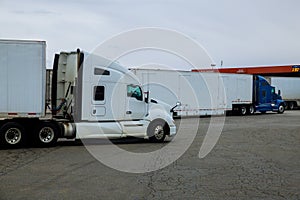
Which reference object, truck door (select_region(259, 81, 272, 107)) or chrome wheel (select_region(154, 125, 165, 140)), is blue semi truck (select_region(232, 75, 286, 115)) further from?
chrome wheel (select_region(154, 125, 165, 140))

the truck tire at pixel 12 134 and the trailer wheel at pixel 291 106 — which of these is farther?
the trailer wheel at pixel 291 106

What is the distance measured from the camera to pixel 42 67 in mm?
12461

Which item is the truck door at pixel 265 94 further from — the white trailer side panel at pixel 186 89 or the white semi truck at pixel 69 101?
the white semi truck at pixel 69 101

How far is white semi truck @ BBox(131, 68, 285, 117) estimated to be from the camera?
88.7 feet

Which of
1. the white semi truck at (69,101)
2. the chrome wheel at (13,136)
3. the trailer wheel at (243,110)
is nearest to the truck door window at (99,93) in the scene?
the white semi truck at (69,101)

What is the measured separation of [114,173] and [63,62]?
6604 millimetres

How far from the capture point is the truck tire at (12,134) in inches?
483

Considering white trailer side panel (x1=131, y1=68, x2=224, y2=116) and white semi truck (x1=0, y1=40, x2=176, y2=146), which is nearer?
white semi truck (x1=0, y1=40, x2=176, y2=146)

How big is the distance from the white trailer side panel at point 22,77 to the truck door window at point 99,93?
1.88 m

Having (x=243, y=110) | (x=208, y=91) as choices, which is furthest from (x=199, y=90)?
(x=243, y=110)

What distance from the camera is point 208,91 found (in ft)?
98.8

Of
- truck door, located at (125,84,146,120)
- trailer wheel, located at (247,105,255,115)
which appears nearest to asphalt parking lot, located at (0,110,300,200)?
truck door, located at (125,84,146,120)

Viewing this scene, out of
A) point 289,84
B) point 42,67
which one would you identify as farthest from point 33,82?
point 289,84

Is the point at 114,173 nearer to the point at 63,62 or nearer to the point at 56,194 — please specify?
the point at 56,194
